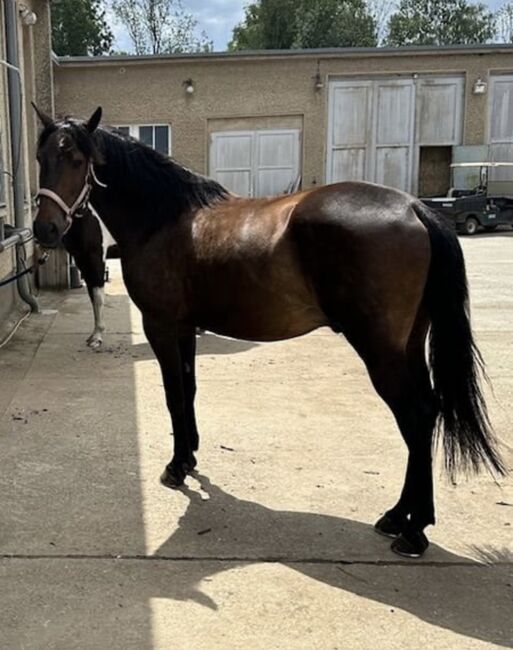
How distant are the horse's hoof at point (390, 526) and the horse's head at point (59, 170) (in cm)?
185

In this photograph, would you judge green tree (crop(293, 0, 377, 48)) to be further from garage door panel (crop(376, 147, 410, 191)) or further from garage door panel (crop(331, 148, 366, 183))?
garage door panel (crop(331, 148, 366, 183))

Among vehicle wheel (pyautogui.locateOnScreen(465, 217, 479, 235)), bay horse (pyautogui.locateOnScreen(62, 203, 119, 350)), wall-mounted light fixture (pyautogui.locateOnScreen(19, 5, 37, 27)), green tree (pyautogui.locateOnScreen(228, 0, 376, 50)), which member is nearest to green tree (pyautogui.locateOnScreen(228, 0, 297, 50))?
green tree (pyautogui.locateOnScreen(228, 0, 376, 50))

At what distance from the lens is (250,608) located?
2299 mm

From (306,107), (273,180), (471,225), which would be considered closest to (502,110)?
(471,225)

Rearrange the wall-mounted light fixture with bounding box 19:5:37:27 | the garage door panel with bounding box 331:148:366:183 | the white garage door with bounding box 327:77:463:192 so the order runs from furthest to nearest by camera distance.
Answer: the garage door panel with bounding box 331:148:366:183 < the white garage door with bounding box 327:77:463:192 < the wall-mounted light fixture with bounding box 19:5:37:27

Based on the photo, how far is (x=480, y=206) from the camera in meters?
16.8

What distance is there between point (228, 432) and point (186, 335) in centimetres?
94

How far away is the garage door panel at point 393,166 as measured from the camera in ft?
62.1

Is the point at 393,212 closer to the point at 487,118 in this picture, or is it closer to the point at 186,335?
the point at 186,335

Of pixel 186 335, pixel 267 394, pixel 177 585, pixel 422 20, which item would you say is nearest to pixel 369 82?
pixel 267 394

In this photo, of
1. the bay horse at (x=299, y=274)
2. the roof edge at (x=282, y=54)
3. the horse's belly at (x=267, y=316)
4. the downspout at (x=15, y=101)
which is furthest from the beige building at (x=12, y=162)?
the roof edge at (x=282, y=54)

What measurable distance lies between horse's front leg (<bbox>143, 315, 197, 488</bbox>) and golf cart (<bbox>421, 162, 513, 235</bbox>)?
1381cm

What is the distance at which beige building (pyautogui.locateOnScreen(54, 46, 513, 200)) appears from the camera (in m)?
17.7

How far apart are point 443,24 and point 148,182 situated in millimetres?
42493
